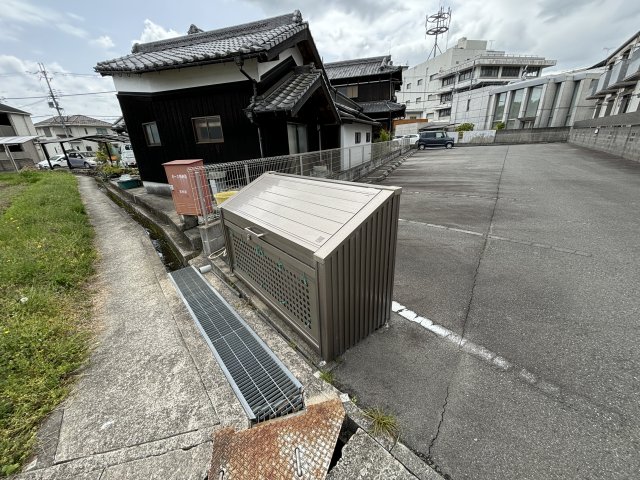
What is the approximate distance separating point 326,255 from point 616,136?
916 inches

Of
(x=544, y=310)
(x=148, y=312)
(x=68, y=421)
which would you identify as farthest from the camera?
(x=148, y=312)

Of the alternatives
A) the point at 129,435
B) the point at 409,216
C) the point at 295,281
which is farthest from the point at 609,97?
the point at 129,435

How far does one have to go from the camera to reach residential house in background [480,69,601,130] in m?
30.0

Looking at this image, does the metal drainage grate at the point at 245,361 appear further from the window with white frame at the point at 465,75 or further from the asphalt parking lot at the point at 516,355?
the window with white frame at the point at 465,75

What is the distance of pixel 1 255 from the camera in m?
4.28

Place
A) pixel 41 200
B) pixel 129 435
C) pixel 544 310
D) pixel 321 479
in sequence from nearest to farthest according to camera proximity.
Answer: pixel 321 479, pixel 129 435, pixel 544 310, pixel 41 200

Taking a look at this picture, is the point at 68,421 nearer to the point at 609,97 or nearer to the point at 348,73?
the point at 348,73

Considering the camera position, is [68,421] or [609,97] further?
[609,97]

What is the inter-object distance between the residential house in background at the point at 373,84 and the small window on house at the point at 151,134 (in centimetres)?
1524

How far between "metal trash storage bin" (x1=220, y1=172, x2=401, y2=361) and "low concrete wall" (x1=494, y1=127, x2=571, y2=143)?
122 feet

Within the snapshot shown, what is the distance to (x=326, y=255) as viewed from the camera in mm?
1913

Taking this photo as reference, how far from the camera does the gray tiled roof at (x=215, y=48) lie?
236 inches

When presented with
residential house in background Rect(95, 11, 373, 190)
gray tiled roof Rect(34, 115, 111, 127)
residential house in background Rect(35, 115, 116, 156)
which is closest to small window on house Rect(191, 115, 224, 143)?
residential house in background Rect(95, 11, 373, 190)

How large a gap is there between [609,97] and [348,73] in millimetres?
24551
